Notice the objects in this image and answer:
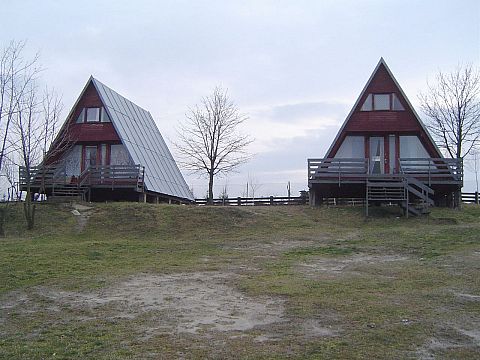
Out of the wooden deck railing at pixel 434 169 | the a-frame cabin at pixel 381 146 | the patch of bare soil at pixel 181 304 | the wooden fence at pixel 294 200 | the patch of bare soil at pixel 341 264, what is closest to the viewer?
the patch of bare soil at pixel 181 304

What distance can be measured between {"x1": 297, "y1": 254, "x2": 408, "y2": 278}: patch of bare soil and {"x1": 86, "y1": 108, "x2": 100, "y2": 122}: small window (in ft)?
78.0

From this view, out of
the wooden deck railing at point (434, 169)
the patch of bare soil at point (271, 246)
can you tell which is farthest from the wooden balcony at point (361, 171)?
the patch of bare soil at point (271, 246)

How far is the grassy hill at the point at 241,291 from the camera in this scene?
7.62 m

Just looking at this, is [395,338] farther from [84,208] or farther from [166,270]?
[84,208]

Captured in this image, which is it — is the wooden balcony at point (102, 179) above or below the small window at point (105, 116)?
below

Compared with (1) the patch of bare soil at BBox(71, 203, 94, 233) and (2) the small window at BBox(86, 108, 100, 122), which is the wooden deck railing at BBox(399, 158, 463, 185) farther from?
(2) the small window at BBox(86, 108, 100, 122)

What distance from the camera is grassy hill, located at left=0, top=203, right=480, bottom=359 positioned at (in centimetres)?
762

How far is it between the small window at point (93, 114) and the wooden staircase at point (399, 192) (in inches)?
730

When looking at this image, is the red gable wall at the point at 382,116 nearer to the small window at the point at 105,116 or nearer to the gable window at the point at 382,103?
the gable window at the point at 382,103

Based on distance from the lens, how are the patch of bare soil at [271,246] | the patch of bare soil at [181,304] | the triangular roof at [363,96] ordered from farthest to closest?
the triangular roof at [363,96]
the patch of bare soil at [271,246]
the patch of bare soil at [181,304]

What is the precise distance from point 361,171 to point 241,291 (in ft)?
65.8

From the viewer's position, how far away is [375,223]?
2516cm

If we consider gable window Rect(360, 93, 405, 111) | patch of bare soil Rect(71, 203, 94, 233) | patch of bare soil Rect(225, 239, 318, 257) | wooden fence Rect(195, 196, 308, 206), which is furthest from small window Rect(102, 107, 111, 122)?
patch of bare soil Rect(225, 239, 318, 257)

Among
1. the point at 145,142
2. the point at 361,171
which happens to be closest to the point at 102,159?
the point at 145,142
